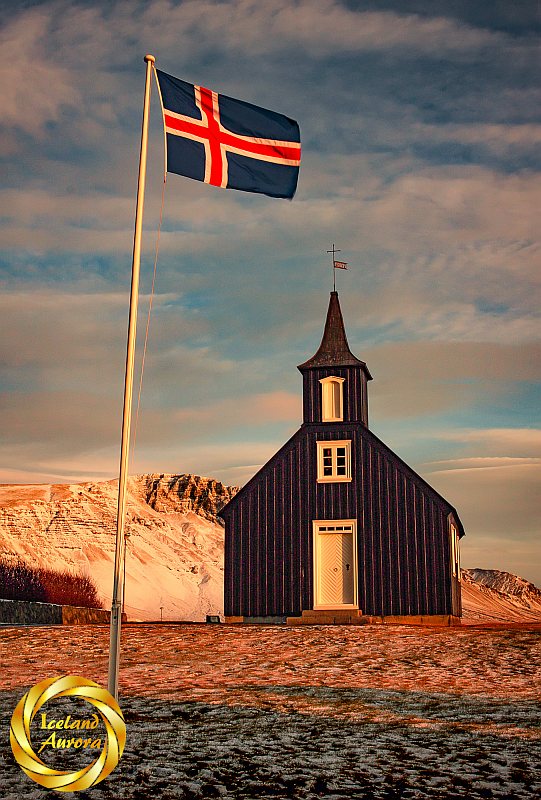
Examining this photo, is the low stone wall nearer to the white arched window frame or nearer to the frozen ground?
the frozen ground

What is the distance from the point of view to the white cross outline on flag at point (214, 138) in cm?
1378

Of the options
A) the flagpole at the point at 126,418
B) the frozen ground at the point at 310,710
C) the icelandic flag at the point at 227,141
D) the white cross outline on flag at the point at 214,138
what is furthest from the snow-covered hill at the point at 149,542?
the flagpole at the point at 126,418

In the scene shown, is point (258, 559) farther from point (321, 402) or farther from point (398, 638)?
point (398, 638)

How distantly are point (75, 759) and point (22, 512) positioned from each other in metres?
73.8

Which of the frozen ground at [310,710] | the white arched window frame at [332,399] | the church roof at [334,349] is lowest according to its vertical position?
the frozen ground at [310,710]

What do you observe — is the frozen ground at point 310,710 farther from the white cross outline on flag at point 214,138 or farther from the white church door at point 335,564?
the white cross outline on flag at point 214,138

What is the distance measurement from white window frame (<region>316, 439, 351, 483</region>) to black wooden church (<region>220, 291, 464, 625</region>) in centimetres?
3

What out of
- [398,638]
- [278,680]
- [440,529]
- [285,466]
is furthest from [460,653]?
[285,466]

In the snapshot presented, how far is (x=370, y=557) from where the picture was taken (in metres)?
27.4

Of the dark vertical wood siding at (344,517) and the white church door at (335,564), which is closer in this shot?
the dark vertical wood siding at (344,517)

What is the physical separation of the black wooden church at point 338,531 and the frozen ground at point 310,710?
18.3 feet

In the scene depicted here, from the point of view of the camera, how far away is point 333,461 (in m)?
28.3

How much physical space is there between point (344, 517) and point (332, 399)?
3.86m

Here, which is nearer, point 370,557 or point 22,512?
point 370,557
